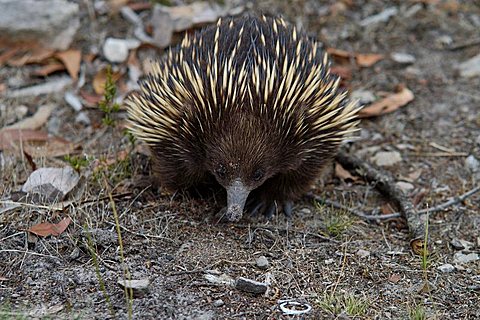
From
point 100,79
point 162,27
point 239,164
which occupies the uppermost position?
point 162,27

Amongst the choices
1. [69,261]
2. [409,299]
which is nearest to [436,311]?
[409,299]

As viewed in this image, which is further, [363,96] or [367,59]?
[367,59]

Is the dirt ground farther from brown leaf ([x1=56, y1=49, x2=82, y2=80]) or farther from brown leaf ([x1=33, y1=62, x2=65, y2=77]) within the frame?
brown leaf ([x1=56, y1=49, x2=82, y2=80])

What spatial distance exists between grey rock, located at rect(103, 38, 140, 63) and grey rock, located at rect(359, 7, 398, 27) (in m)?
1.87

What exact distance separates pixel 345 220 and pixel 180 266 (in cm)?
98

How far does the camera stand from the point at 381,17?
244 inches

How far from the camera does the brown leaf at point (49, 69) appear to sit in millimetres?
5297

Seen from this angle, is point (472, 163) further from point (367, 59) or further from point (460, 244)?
point (367, 59)

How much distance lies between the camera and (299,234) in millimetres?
3721

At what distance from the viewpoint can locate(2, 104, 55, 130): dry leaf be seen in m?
4.79

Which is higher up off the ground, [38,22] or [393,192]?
[38,22]

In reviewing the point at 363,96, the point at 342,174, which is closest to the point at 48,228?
the point at 342,174

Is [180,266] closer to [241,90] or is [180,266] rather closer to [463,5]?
[241,90]

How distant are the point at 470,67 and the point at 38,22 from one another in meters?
3.14
